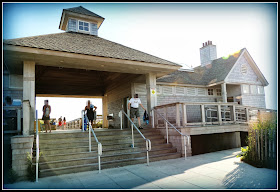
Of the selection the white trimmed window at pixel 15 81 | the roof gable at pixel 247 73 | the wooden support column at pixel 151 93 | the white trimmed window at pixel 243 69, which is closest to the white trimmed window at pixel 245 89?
the roof gable at pixel 247 73

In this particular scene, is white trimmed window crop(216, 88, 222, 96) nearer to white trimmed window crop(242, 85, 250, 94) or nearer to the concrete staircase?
white trimmed window crop(242, 85, 250, 94)

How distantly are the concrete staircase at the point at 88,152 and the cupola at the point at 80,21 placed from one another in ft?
28.1

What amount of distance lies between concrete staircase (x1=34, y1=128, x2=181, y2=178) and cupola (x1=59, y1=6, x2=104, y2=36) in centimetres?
855

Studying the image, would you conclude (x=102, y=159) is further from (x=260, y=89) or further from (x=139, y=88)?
(x=260, y=89)

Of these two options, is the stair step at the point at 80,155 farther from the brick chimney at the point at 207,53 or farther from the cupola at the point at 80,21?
the brick chimney at the point at 207,53

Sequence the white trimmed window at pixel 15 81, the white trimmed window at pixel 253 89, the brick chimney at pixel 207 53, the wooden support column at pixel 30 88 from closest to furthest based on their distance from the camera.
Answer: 1. the wooden support column at pixel 30 88
2. the white trimmed window at pixel 15 81
3. the white trimmed window at pixel 253 89
4. the brick chimney at pixel 207 53

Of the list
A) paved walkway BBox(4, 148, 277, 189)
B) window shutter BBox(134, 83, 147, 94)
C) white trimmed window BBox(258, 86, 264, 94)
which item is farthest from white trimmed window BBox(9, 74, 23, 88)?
white trimmed window BBox(258, 86, 264, 94)

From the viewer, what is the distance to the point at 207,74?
58.5 ft

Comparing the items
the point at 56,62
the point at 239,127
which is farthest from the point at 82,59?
the point at 239,127

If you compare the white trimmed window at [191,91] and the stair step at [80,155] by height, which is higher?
the white trimmed window at [191,91]

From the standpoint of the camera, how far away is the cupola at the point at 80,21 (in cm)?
1359

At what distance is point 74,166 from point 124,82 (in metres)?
8.16

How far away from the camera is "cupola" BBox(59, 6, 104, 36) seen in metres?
13.6

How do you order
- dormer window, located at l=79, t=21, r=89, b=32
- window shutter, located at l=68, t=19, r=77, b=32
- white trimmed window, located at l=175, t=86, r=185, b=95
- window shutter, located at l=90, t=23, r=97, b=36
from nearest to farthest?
1. window shutter, located at l=68, t=19, r=77, b=32
2. dormer window, located at l=79, t=21, r=89, b=32
3. window shutter, located at l=90, t=23, r=97, b=36
4. white trimmed window, located at l=175, t=86, r=185, b=95
